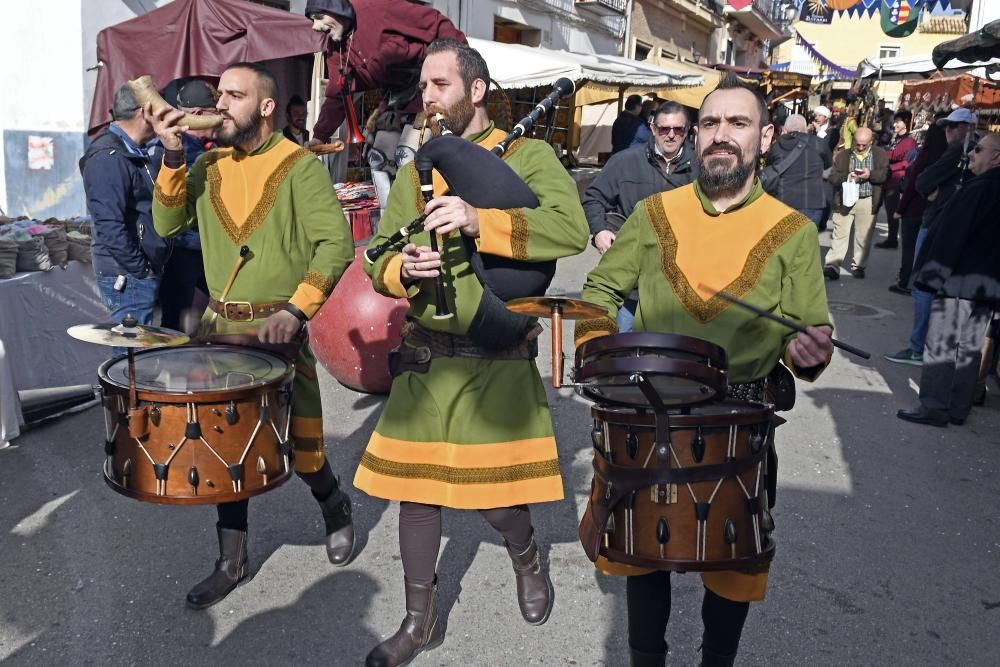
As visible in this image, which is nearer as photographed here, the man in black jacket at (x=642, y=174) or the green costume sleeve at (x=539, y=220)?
the green costume sleeve at (x=539, y=220)

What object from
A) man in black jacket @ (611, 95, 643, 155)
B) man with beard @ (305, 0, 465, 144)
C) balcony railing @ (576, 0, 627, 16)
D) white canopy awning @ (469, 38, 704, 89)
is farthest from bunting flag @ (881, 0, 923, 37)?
man with beard @ (305, 0, 465, 144)

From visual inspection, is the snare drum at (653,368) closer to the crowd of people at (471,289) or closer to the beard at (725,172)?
the crowd of people at (471,289)

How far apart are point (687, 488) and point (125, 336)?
170 centimetres

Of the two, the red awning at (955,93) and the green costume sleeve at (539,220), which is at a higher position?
the red awning at (955,93)

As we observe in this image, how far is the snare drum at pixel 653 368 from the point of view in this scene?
2.19 meters

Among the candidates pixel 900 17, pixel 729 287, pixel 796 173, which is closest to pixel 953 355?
pixel 796 173

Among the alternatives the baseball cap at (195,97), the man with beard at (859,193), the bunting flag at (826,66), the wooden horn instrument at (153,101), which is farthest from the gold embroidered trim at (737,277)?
the bunting flag at (826,66)

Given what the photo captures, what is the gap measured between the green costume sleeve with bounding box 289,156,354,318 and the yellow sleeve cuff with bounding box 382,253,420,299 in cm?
42

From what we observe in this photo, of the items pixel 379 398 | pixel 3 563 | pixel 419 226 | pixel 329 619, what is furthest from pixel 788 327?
pixel 379 398

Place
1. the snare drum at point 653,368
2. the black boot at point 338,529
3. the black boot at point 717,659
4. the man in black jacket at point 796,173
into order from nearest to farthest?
the snare drum at point 653,368
the black boot at point 717,659
the black boot at point 338,529
the man in black jacket at point 796,173

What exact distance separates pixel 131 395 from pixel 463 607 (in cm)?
152

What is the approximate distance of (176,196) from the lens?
3.44 metres

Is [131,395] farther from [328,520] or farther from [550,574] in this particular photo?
[550,574]

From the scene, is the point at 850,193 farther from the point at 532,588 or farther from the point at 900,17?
the point at 900,17
